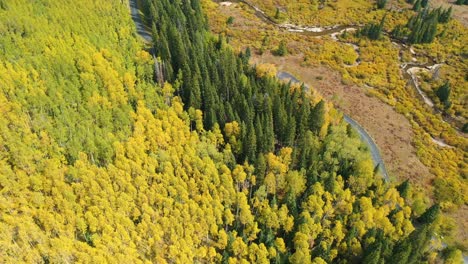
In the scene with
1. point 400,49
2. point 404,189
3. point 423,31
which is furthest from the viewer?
point 423,31

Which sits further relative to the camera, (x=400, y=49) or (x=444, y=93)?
(x=400, y=49)

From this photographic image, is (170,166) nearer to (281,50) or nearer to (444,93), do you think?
(281,50)

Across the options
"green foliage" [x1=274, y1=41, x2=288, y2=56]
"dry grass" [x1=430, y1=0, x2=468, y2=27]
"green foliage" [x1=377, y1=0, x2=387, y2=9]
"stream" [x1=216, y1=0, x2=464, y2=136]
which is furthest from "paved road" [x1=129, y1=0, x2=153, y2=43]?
"dry grass" [x1=430, y1=0, x2=468, y2=27]

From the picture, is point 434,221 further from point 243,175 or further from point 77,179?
point 77,179

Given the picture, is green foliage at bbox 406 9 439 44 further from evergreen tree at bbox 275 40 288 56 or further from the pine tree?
evergreen tree at bbox 275 40 288 56

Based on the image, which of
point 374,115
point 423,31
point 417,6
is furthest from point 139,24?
point 417,6

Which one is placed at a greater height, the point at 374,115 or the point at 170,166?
the point at 170,166

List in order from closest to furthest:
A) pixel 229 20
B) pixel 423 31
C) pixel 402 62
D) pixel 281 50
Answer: pixel 281 50
pixel 402 62
pixel 229 20
pixel 423 31

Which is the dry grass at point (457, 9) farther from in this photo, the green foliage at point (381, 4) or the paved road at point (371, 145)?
the paved road at point (371, 145)
